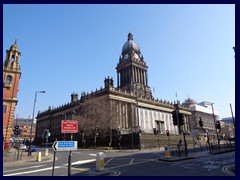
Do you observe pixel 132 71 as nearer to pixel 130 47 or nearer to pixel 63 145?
pixel 130 47

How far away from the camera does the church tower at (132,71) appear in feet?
316

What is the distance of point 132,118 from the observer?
74.0 meters

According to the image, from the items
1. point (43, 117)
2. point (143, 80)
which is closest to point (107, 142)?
point (143, 80)

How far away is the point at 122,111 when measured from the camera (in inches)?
2830

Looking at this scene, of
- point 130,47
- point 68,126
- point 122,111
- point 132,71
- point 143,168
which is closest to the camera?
point 68,126

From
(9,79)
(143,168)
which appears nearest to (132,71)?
(9,79)

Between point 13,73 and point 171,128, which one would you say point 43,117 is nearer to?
point 171,128

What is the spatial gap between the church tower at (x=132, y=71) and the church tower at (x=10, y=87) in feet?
190

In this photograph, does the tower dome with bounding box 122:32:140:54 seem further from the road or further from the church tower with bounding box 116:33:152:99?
the road

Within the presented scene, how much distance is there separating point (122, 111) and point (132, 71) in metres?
31.5

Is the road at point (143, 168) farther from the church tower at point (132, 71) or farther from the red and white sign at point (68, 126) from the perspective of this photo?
the church tower at point (132, 71)

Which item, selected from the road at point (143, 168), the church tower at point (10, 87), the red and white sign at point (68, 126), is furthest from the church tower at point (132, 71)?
the red and white sign at point (68, 126)

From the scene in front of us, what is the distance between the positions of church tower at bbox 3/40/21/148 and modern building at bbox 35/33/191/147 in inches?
422
